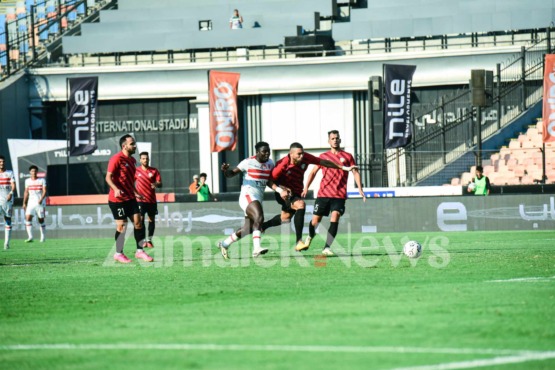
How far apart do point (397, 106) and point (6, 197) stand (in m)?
13.5

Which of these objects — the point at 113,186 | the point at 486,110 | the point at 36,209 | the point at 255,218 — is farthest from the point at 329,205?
the point at 486,110

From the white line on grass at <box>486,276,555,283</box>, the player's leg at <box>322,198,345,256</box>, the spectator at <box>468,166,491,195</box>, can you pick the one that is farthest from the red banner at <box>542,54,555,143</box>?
the white line on grass at <box>486,276,555,283</box>

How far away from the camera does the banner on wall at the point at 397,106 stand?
33.9 m

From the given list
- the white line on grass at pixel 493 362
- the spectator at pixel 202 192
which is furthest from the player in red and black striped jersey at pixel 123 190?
the spectator at pixel 202 192

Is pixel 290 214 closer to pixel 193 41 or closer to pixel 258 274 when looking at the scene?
pixel 258 274

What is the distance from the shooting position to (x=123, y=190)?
718 inches

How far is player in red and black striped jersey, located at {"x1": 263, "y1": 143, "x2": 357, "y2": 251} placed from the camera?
59.8 ft

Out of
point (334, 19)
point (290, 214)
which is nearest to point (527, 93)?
point (334, 19)

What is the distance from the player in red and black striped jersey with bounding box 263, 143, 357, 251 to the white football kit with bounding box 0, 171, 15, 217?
10240 millimetres

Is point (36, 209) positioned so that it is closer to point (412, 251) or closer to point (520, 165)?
point (520, 165)

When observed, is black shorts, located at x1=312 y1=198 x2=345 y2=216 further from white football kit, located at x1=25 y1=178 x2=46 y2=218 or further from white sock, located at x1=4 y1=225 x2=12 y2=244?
white football kit, located at x1=25 y1=178 x2=46 y2=218

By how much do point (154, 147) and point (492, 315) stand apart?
35.5 m

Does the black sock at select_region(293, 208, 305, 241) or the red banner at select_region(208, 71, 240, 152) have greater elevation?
the red banner at select_region(208, 71, 240, 152)

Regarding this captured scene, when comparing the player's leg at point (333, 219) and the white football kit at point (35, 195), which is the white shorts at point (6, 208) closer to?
the white football kit at point (35, 195)
